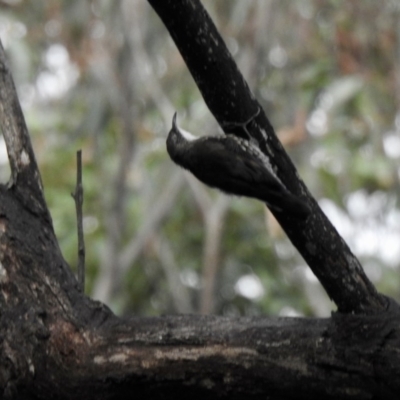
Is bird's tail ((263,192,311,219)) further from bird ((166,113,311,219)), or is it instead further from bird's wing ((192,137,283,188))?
bird's wing ((192,137,283,188))

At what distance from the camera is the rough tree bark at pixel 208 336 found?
161cm

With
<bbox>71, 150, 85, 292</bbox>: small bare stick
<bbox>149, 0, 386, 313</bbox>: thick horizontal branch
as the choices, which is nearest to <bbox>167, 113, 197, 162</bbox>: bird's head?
<bbox>71, 150, 85, 292</bbox>: small bare stick

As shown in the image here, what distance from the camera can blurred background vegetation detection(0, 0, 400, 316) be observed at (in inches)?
229

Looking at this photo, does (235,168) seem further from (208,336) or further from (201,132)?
(201,132)

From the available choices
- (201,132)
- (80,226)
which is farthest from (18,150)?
(201,132)

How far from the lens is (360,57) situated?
6203 mm

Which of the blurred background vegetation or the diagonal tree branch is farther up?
the blurred background vegetation

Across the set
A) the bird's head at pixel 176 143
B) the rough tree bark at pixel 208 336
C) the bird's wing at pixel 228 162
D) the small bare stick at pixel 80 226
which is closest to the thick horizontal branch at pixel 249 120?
the rough tree bark at pixel 208 336

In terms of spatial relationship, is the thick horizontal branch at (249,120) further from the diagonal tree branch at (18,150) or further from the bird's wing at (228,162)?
the diagonal tree branch at (18,150)

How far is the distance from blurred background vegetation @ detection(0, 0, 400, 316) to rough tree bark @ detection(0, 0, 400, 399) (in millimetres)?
3588

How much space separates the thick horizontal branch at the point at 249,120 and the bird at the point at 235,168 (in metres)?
0.03

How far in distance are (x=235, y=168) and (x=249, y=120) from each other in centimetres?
66

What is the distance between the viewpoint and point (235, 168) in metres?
2.39

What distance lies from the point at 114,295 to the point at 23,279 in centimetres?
383
